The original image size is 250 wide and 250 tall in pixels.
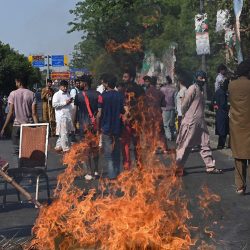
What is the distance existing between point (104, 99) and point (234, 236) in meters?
4.26

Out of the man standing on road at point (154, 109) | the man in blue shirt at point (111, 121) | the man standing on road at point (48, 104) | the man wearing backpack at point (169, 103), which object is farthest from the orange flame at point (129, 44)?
the man in blue shirt at point (111, 121)

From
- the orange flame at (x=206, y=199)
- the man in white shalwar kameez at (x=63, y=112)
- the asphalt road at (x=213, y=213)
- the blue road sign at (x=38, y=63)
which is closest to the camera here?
the asphalt road at (x=213, y=213)

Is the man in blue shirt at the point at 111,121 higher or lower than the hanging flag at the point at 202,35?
lower

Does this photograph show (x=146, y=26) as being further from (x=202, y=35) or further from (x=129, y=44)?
(x=202, y=35)

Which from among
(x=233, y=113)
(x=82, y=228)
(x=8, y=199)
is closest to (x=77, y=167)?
(x=8, y=199)

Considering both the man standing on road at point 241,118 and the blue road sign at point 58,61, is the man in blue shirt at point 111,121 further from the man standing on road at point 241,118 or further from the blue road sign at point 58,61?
the blue road sign at point 58,61

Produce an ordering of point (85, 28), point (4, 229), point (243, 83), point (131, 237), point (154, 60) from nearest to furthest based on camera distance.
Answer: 1. point (131, 237)
2. point (4, 229)
3. point (243, 83)
4. point (154, 60)
5. point (85, 28)

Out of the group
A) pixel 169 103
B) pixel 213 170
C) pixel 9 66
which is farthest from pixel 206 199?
pixel 9 66

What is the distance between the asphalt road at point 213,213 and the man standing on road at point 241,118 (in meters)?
0.47

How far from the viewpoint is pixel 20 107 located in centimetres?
1097

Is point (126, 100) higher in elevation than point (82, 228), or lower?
higher

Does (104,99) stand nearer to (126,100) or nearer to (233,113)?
(126,100)

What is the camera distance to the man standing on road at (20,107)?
10.9m

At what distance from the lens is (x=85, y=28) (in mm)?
55281
